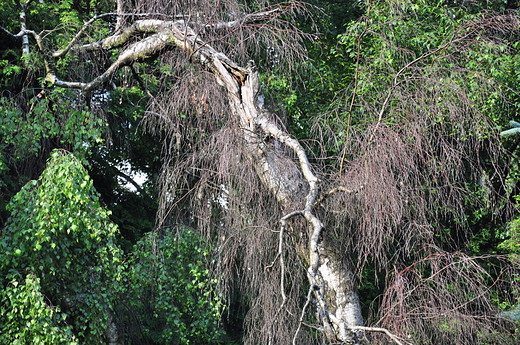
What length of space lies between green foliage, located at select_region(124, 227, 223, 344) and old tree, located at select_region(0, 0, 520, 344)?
A: 0.03 meters

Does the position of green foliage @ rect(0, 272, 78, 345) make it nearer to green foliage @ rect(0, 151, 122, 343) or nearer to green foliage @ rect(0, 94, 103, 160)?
green foliage @ rect(0, 151, 122, 343)

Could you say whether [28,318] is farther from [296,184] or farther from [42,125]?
[296,184]

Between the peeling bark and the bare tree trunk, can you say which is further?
the bare tree trunk

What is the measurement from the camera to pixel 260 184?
14.6 ft

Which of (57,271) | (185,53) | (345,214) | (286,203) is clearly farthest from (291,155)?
(57,271)

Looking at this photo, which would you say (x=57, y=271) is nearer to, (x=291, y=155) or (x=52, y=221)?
(x=52, y=221)

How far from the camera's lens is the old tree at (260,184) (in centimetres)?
379

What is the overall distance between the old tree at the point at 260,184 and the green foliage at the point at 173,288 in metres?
0.03

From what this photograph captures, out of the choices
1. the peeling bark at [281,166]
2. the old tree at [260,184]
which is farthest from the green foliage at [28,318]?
the peeling bark at [281,166]

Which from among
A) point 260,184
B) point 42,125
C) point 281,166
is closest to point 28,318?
point 42,125

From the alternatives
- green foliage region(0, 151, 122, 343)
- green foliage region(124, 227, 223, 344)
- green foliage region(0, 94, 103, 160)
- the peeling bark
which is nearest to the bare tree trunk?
the peeling bark

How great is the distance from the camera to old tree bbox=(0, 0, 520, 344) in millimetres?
3785

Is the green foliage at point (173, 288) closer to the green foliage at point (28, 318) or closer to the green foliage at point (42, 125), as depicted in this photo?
the green foliage at point (42, 125)

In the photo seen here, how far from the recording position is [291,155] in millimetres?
4535
